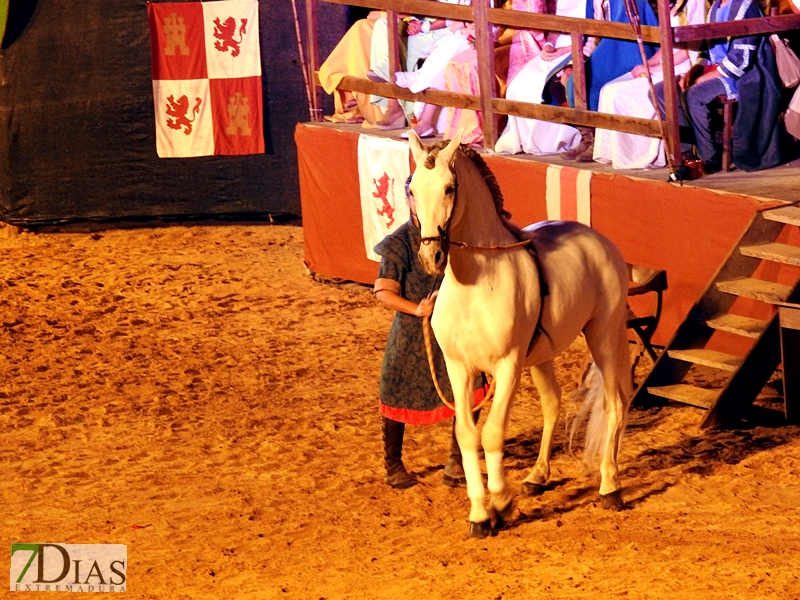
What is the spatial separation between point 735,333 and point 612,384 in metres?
1.39

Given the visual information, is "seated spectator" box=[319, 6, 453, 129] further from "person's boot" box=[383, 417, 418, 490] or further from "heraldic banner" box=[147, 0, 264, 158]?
"person's boot" box=[383, 417, 418, 490]

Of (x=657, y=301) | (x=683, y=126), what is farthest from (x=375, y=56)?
(x=657, y=301)

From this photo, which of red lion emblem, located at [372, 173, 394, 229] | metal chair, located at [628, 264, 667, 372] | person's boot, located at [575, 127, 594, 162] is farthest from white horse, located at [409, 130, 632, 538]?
red lion emblem, located at [372, 173, 394, 229]

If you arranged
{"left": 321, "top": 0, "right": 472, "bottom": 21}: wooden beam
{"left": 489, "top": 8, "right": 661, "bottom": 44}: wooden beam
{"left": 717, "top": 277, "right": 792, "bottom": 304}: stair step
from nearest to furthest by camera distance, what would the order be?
{"left": 717, "top": 277, "right": 792, "bottom": 304}: stair step → {"left": 489, "top": 8, "right": 661, "bottom": 44}: wooden beam → {"left": 321, "top": 0, "right": 472, "bottom": 21}: wooden beam

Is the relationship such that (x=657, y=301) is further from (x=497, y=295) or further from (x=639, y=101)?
(x=497, y=295)

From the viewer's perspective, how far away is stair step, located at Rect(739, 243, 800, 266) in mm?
6312

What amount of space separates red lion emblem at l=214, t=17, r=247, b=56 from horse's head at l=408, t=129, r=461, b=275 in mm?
8216

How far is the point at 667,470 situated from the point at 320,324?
4001 mm

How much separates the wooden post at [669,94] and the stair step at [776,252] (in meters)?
1.19

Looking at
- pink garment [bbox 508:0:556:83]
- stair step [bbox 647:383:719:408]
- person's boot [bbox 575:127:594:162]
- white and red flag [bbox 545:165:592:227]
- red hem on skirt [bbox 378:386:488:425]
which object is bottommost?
stair step [bbox 647:383:719:408]

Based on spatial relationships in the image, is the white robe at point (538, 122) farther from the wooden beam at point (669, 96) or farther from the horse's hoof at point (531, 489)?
the horse's hoof at point (531, 489)

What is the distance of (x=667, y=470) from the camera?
6.03 m

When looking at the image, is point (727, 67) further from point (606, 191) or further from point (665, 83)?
point (606, 191)

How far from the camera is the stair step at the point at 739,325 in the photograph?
6395mm
